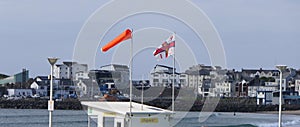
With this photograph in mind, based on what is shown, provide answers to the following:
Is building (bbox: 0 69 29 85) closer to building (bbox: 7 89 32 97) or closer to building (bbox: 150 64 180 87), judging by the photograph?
building (bbox: 7 89 32 97)

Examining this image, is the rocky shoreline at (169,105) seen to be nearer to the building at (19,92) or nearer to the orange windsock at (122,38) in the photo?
the building at (19,92)

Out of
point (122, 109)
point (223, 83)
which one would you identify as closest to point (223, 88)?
point (223, 83)

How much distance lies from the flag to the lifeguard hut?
2.64 metres

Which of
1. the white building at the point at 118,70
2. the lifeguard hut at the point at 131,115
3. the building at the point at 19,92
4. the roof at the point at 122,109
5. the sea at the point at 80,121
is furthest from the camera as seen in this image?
the building at the point at 19,92

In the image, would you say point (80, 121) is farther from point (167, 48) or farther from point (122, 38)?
point (122, 38)

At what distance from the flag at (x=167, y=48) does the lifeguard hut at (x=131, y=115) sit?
264 cm

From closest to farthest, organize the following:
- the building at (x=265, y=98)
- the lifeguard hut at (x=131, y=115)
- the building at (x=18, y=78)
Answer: the lifeguard hut at (x=131, y=115)
the building at (x=265, y=98)
the building at (x=18, y=78)

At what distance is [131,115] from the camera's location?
19078mm

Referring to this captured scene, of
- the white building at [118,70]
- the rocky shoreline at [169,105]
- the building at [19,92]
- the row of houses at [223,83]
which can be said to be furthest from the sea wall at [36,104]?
the white building at [118,70]

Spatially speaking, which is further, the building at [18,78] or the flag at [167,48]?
the building at [18,78]

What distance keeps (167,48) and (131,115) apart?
13.5ft

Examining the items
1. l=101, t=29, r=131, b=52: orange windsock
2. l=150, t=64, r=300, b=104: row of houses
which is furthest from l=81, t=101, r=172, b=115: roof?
l=150, t=64, r=300, b=104: row of houses

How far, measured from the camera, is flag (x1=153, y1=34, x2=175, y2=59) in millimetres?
22312

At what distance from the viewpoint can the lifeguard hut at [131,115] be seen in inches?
754
